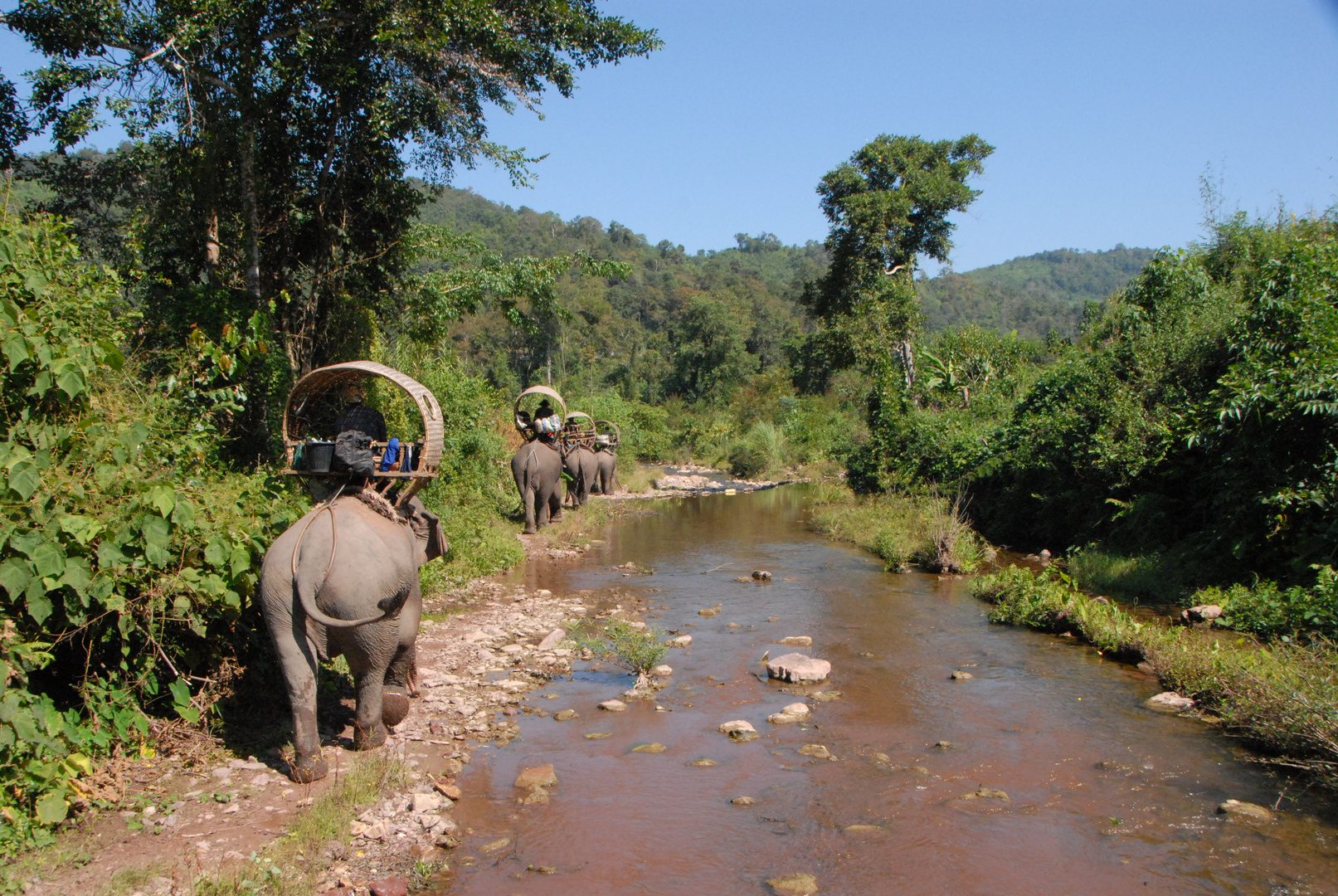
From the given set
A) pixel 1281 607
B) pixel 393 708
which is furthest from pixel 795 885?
pixel 1281 607

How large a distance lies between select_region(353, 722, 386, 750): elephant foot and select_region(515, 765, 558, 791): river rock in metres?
0.92

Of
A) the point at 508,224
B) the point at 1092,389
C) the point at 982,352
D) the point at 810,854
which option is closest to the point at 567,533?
the point at 1092,389

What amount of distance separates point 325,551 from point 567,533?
10.4 m

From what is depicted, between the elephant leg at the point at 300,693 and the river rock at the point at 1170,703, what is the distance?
647cm

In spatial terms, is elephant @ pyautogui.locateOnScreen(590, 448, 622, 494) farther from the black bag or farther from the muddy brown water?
the black bag

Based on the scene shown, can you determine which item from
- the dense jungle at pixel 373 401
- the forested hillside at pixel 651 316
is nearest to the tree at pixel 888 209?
the forested hillside at pixel 651 316

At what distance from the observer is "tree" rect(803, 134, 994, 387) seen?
29469 millimetres

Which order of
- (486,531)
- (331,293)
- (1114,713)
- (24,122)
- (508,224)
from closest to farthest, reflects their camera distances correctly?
1. (1114,713)
2. (24,122)
3. (331,293)
4. (486,531)
5. (508,224)

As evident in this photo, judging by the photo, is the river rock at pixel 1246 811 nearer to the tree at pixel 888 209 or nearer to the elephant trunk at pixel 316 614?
the elephant trunk at pixel 316 614

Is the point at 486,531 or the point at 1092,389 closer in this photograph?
the point at 486,531

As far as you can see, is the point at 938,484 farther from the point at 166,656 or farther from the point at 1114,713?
the point at 166,656

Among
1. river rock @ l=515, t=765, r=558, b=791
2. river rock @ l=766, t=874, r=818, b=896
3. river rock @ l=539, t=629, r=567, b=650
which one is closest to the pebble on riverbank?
river rock @ l=515, t=765, r=558, b=791

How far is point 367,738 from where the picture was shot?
5844 mm

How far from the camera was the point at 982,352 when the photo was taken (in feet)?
81.8
